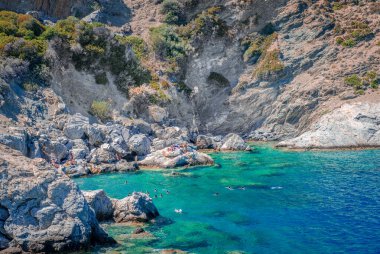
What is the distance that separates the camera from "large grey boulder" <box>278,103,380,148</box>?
5300 centimetres

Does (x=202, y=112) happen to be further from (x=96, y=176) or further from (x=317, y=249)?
(x=317, y=249)

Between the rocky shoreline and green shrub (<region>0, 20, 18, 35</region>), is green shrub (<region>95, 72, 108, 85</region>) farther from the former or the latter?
the rocky shoreline

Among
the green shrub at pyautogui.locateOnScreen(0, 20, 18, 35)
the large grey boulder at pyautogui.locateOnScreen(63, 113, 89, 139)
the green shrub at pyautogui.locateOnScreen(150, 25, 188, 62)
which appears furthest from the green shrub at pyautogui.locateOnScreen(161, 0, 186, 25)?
the large grey boulder at pyautogui.locateOnScreen(63, 113, 89, 139)

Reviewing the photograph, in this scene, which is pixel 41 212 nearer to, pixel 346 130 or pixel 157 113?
pixel 157 113

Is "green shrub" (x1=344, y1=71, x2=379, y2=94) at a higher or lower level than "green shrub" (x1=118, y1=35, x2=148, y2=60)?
lower

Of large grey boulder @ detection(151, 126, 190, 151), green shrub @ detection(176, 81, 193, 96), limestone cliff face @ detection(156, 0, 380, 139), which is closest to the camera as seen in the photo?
large grey boulder @ detection(151, 126, 190, 151)

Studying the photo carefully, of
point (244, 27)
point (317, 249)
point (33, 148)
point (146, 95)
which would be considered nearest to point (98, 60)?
point (146, 95)

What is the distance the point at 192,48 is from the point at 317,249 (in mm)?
56197

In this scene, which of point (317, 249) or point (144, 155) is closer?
point (317, 249)

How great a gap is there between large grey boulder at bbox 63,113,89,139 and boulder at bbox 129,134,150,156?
6077mm

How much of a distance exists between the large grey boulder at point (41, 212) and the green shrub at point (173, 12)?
2423 inches

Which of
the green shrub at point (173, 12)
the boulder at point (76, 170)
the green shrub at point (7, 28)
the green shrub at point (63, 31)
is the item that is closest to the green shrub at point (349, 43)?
the green shrub at point (173, 12)

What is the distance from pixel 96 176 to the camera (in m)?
39.1

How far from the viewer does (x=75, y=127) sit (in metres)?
45.2
